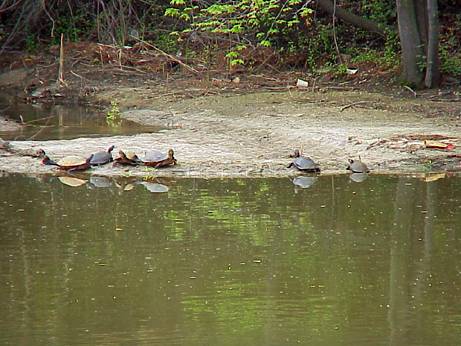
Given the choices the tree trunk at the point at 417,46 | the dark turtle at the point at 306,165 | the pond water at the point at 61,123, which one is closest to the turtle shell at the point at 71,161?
the dark turtle at the point at 306,165

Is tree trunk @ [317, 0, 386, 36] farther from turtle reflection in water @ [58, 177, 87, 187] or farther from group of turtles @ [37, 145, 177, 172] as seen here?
turtle reflection in water @ [58, 177, 87, 187]

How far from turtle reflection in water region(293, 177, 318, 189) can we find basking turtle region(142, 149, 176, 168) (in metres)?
1.41

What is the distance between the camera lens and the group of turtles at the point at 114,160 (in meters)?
10.6

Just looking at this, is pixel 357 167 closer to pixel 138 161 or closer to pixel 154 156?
pixel 154 156

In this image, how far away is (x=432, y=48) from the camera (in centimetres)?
1533

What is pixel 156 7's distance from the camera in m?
20.8

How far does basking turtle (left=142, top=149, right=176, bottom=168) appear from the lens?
34.9 ft

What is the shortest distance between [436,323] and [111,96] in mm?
12154

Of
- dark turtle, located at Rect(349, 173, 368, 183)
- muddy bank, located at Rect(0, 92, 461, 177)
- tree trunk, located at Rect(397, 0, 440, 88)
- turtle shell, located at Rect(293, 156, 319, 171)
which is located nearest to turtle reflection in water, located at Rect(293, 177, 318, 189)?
turtle shell, located at Rect(293, 156, 319, 171)

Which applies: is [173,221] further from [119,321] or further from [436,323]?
[436,323]

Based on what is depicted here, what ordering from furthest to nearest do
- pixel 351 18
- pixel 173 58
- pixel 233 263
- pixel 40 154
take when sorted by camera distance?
pixel 173 58, pixel 351 18, pixel 40 154, pixel 233 263

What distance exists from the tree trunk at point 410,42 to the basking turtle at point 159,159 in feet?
21.0

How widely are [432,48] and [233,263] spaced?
917 cm

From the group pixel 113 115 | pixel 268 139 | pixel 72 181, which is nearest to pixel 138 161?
pixel 72 181
